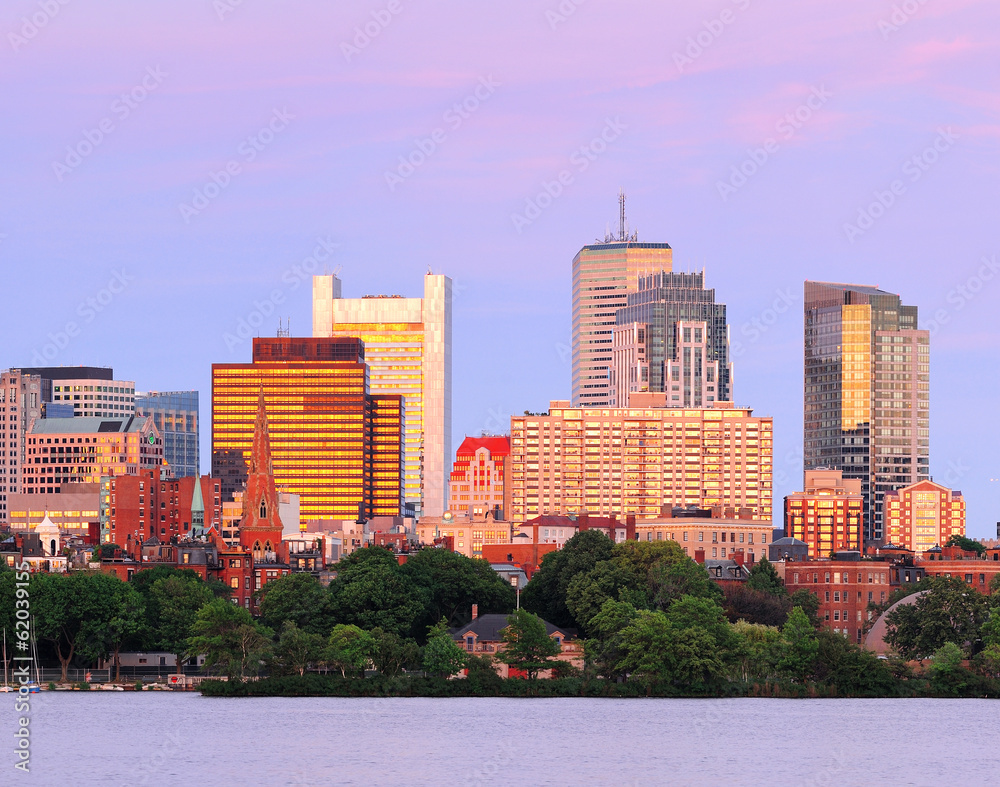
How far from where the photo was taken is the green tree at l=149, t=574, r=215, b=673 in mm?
165750

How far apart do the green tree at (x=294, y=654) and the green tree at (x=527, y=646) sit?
49.2ft

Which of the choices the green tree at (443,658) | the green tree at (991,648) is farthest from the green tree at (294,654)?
the green tree at (991,648)

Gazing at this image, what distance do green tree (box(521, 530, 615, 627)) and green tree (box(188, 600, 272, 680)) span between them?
1597 inches

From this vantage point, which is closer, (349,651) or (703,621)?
(703,621)

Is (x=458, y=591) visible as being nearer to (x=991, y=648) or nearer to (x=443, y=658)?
(x=443, y=658)

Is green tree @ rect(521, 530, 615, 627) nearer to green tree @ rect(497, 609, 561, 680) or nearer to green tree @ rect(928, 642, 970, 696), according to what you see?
green tree @ rect(497, 609, 561, 680)

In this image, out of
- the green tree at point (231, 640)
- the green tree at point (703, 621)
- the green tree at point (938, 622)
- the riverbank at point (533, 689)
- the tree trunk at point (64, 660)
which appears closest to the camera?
the riverbank at point (533, 689)

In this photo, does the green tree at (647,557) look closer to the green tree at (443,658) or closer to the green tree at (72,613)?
the green tree at (443,658)

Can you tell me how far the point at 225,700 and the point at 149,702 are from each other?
19.2 ft

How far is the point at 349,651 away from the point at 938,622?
51.2 metres

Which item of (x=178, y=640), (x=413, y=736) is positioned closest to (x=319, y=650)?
(x=178, y=640)

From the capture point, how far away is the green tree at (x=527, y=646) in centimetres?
15525

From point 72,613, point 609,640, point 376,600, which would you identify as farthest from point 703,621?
point 72,613

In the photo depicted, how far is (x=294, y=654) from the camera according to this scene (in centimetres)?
15125
